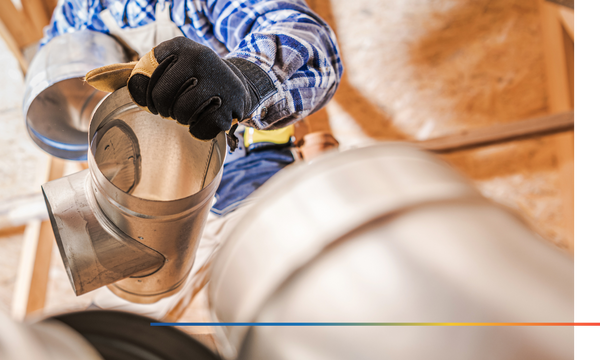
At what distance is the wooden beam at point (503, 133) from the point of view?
87 cm

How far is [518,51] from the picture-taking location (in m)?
1.04

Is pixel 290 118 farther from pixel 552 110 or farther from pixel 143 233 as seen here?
pixel 552 110

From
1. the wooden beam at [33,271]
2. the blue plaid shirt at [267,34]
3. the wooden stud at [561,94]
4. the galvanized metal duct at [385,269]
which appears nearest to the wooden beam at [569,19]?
the wooden stud at [561,94]

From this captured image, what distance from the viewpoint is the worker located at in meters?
0.32

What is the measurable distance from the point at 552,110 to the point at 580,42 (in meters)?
0.22

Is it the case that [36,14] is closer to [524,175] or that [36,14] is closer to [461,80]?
[461,80]

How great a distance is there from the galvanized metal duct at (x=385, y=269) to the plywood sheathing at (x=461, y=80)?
35.8 inches

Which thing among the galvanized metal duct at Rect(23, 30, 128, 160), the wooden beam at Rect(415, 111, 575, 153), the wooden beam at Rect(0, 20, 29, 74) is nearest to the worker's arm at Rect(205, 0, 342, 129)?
the galvanized metal duct at Rect(23, 30, 128, 160)

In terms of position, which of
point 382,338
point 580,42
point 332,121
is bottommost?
point 382,338

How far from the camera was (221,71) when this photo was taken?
340 millimetres

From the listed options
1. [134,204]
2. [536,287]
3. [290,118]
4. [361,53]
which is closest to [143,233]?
[134,204]

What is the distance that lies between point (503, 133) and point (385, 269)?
2.88 ft

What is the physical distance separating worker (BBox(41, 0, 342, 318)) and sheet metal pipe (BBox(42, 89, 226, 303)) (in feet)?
0.20

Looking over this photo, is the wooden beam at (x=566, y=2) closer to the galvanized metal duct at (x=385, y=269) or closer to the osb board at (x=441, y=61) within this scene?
the osb board at (x=441, y=61)
